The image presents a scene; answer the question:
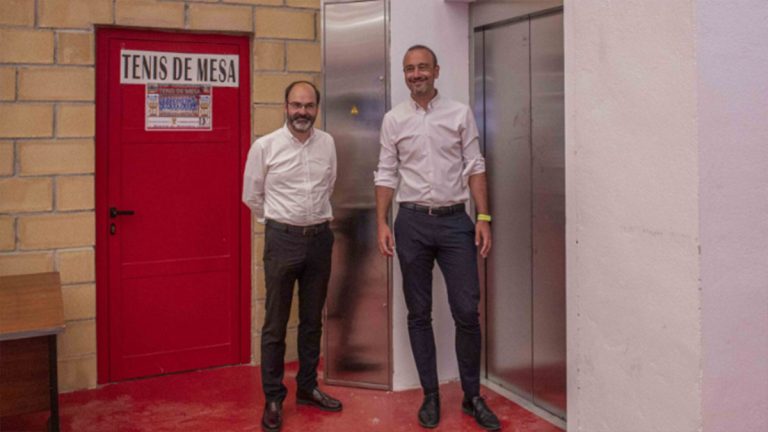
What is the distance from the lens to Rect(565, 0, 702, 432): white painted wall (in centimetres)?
224

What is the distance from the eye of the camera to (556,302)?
3213 millimetres

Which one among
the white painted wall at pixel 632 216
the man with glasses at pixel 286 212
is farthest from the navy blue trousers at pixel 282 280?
the white painted wall at pixel 632 216

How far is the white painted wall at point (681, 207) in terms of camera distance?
221 centimetres

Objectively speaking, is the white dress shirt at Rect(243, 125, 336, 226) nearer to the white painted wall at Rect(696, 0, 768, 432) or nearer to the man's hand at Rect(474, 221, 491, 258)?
the man's hand at Rect(474, 221, 491, 258)

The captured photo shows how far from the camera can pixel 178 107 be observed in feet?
12.7

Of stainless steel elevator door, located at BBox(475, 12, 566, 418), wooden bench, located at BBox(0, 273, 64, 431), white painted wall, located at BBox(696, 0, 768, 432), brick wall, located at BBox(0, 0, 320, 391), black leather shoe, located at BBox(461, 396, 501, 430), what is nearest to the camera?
white painted wall, located at BBox(696, 0, 768, 432)

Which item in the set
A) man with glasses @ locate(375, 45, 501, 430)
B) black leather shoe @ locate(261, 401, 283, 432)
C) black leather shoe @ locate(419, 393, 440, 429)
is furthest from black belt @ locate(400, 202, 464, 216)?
black leather shoe @ locate(261, 401, 283, 432)

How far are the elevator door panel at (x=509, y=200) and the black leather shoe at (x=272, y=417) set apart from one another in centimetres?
126

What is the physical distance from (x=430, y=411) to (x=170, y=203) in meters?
1.94

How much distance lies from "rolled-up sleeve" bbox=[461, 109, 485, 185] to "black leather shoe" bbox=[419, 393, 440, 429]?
1.09m

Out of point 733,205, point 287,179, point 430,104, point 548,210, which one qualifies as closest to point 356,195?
point 287,179

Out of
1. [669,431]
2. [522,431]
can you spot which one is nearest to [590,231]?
[669,431]

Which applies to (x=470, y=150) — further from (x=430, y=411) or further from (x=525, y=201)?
(x=430, y=411)

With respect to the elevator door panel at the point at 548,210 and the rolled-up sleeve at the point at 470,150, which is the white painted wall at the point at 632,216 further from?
the rolled-up sleeve at the point at 470,150
